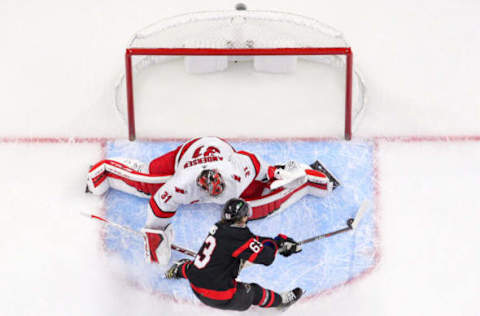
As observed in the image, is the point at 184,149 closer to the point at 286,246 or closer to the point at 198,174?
the point at 198,174

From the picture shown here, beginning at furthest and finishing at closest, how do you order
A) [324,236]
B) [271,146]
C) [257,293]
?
[271,146] < [324,236] < [257,293]

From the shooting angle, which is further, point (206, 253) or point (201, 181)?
point (201, 181)

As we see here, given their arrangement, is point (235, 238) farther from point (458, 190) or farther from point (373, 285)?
point (458, 190)

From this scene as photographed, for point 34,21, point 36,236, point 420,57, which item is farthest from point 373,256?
point 34,21

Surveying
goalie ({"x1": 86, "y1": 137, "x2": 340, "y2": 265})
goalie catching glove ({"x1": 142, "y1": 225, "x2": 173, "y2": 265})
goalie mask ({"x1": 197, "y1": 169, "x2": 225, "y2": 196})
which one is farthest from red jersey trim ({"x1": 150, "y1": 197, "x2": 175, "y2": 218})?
goalie mask ({"x1": 197, "y1": 169, "x2": 225, "y2": 196})

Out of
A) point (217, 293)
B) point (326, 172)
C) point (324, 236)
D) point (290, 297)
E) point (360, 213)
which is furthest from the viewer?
point (326, 172)

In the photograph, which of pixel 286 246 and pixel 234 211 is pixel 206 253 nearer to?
pixel 234 211

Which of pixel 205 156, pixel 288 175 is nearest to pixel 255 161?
pixel 288 175

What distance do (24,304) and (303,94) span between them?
A: 2144 mm

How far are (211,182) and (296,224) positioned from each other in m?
0.79

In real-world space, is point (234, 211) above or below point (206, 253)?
above

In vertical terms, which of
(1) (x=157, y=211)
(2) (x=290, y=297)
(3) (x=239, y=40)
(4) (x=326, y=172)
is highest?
(3) (x=239, y=40)

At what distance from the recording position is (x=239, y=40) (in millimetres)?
4727

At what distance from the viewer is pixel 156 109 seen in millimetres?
5043
